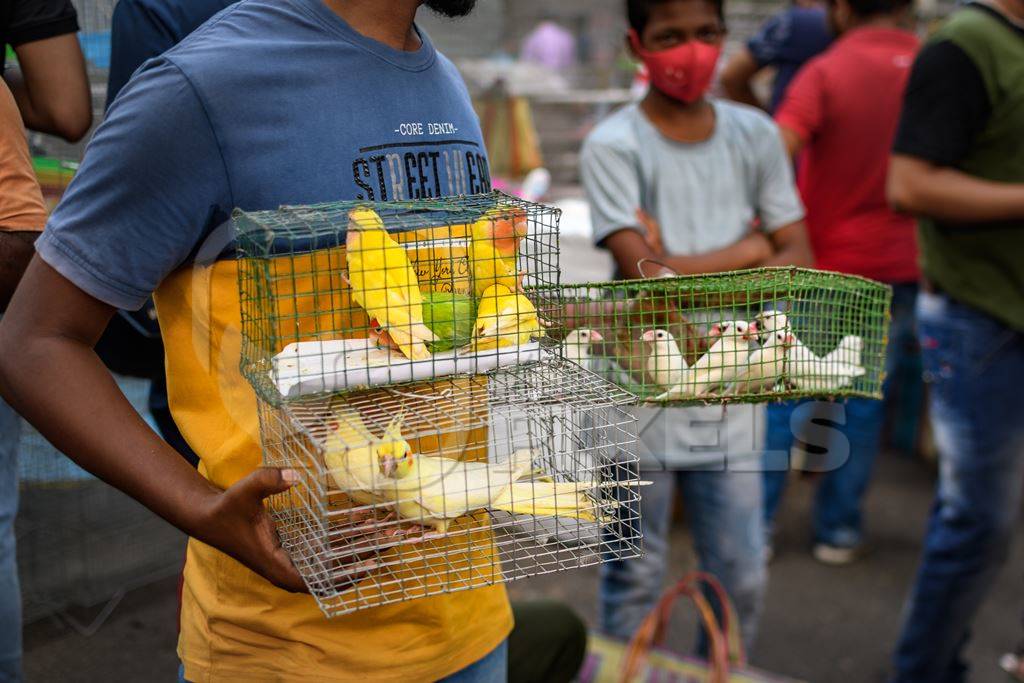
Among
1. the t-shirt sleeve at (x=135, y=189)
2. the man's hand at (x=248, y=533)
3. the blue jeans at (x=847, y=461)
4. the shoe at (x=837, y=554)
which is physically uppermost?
the t-shirt sleeve at (x=135, y=189)

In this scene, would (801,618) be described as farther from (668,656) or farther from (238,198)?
(238,198)

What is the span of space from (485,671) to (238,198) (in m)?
0.79

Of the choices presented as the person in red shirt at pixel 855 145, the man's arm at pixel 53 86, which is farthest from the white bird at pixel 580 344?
the person in red shirt at pixel 855 145

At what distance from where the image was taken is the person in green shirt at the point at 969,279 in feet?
8.32

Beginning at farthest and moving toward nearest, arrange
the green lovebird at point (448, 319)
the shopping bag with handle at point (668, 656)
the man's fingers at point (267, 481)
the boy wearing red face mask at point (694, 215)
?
the boy wearing red face mask at point (694, 215), the shopping bag with handle at point (668, 656), the green lovebird at point (448, 319), the man's fingers at point (267, 481)

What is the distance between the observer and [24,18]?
1.70 m

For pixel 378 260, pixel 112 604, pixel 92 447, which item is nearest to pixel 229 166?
pixel 378 260

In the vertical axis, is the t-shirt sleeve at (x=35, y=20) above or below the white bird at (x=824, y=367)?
above

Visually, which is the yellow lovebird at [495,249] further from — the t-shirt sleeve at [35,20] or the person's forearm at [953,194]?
the person's forearm at [953,194]

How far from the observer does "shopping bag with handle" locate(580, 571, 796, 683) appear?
2141mm

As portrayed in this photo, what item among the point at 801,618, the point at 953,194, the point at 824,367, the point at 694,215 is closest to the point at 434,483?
the point at 824,367

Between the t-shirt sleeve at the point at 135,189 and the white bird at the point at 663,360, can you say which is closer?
the t-shirt sleeve at the point at 135,189

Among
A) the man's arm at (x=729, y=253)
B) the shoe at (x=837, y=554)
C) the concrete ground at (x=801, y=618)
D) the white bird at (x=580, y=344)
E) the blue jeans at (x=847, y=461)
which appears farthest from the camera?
the shoe at (x=837, y=554)

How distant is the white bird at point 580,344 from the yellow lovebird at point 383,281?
497 millimetres
